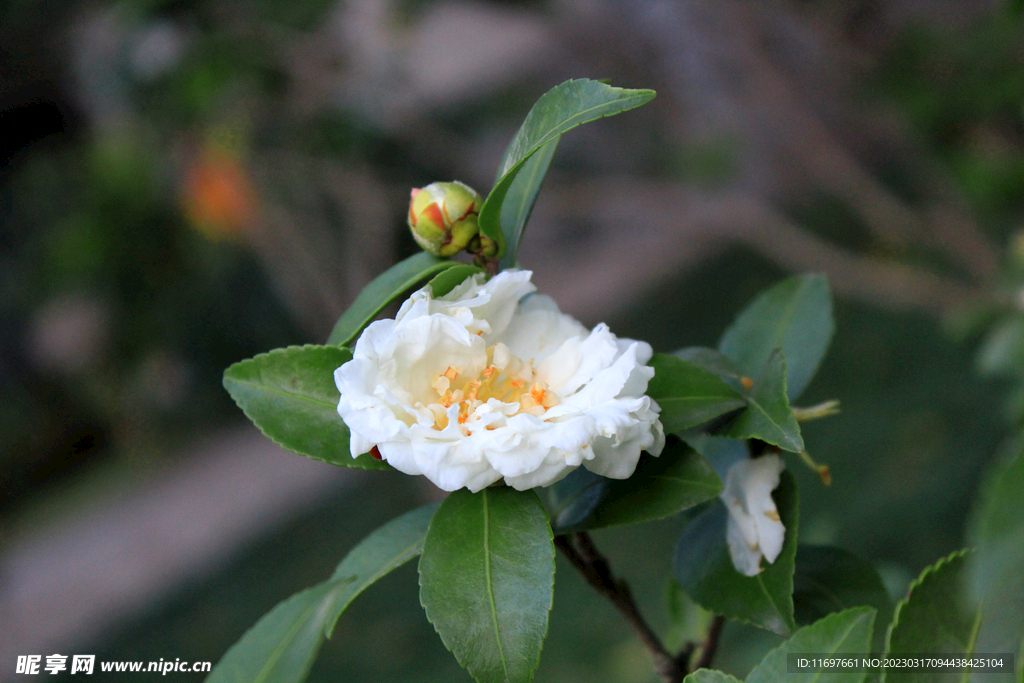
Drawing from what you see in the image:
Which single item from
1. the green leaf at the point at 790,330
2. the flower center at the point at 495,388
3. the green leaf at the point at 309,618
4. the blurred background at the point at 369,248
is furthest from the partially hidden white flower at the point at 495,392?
the blurred background at the point at 369,248

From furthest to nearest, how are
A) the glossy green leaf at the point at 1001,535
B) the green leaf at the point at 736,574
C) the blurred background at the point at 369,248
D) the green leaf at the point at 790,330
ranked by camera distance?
the blurred background at the point at 369,248, the green leaf at the point at 790,330, the green leaf at the point at 736,574, the glossy green leaf at the point at 1001,535

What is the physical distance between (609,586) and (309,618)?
8.5 inches

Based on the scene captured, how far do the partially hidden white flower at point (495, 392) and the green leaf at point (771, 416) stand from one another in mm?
70

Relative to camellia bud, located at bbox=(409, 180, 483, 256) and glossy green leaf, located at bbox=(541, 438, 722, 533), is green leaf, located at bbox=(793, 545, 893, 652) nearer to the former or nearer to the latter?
glossy green leaf, located at bbox=(541, 438, 722, 533)

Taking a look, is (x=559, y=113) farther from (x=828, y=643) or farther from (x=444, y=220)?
(x=828, y=643)

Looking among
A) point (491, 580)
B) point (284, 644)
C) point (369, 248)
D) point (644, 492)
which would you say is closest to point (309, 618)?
point (284, 644)

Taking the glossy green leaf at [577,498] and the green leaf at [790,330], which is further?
the green leaf at [790,330]

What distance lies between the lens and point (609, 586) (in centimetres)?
56

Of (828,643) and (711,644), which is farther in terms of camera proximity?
(711,644)

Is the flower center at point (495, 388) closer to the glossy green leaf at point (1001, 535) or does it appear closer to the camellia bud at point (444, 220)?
the camellia bud at point (444, 220)

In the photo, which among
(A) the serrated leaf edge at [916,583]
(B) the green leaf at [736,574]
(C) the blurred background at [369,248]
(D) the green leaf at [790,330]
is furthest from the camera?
(C) the blurred background at [369,248]

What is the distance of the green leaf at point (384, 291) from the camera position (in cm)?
50

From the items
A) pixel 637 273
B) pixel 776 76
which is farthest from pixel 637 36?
pixel 637 273

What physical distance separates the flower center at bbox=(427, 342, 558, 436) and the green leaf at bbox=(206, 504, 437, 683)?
0.33ft
